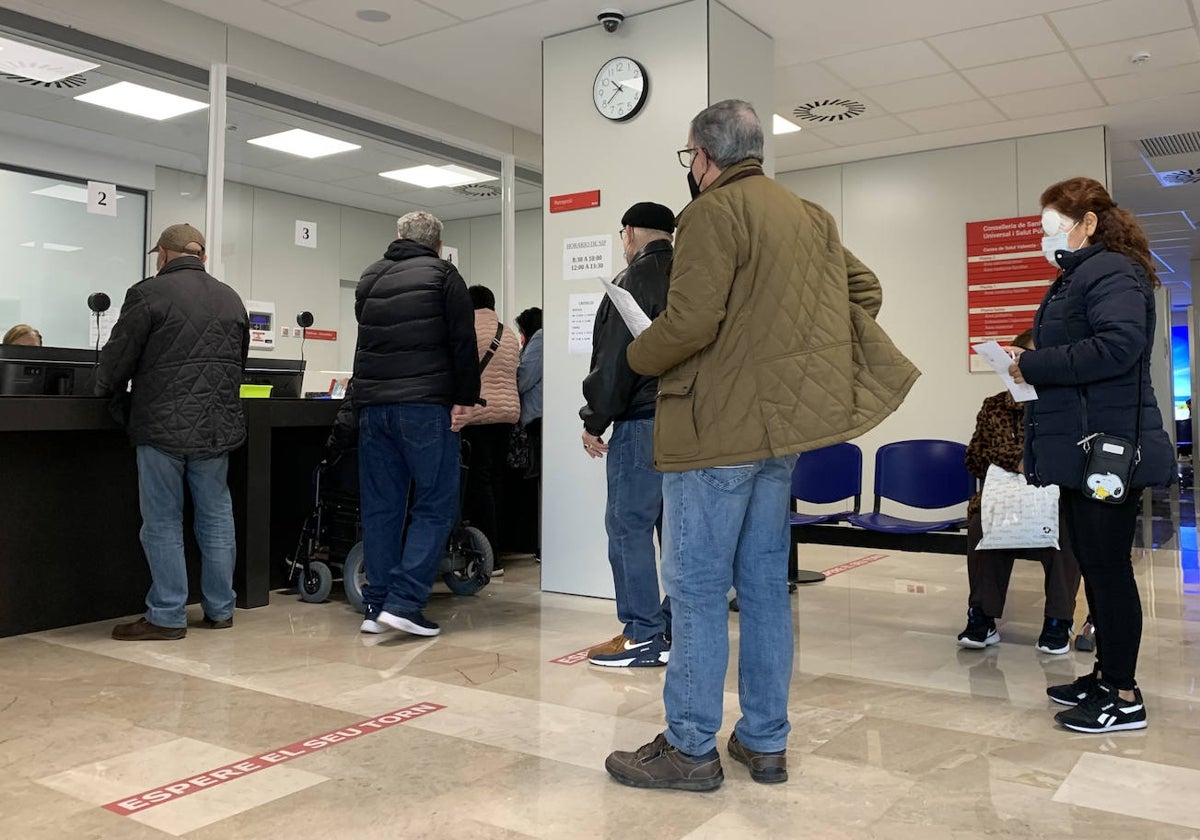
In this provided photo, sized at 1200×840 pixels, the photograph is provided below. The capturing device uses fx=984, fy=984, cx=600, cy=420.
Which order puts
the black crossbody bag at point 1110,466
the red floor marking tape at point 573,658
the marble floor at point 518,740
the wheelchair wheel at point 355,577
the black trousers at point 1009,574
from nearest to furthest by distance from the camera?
the marble floor at point 518,740 < the black crossbody bag at point 1110,466 < the red floor marking tape at point 573,658 < the black trousers at point 1009,574 < the wheelchair wheel at point 355,577

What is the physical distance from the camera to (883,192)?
7.67m

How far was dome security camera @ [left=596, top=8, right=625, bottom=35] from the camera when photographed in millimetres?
4746

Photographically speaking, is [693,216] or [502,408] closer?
Answer: [693,216]

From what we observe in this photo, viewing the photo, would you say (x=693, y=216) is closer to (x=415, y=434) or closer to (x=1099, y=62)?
(x=415, y=434)

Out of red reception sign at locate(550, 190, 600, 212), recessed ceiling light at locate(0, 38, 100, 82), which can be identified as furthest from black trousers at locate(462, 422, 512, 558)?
recessed ceiling light at locate(0, 38, 100, 82)

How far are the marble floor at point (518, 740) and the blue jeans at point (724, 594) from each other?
164mm

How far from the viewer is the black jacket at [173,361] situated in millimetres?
3658

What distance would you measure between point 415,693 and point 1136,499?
2.15 meters

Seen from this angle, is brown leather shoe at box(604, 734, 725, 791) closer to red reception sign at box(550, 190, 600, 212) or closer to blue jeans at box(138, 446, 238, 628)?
blue jeans at box(138, 446, 238, 628)

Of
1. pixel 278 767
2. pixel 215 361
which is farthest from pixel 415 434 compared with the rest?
pixel 278 767

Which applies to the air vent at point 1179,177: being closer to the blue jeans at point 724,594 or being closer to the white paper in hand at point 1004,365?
the white paper in hand at point 1004,365

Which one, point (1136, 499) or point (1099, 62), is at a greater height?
point (1099, 62)

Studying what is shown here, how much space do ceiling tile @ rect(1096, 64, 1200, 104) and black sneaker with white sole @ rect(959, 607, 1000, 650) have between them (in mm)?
3875

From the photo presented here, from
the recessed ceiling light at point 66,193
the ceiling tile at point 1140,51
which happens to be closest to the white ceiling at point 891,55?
the ceiling tile at point 1140,51
